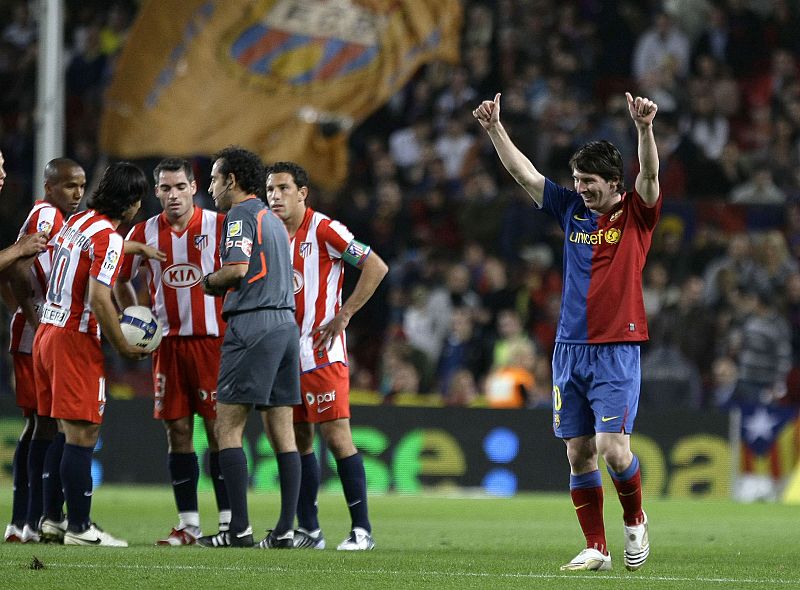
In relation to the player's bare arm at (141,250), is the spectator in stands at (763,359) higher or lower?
lower

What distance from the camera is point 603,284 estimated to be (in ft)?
24.7

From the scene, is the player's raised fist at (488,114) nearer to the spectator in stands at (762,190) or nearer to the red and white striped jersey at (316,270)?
the red and white striped jersey at (316,270)

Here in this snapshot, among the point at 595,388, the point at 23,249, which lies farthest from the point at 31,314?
the point at 595,388

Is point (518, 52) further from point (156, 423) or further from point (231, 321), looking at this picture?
point (231, 321)

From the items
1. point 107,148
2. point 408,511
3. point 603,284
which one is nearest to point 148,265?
point 603,284

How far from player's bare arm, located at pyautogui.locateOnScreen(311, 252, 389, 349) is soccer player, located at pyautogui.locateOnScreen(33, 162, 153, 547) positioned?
1062 mm

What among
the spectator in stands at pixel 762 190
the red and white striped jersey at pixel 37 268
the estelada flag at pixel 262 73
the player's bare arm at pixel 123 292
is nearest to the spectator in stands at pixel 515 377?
the estelada flag at pixel 262 73

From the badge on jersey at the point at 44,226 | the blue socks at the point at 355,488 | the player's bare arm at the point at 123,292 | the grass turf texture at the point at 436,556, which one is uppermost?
the badge on jersey at the point at 44,226

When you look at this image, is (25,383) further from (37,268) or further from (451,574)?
(451,574)

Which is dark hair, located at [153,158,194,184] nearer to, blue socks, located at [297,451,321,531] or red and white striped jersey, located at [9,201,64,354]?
red and white striped jersey, located at [9,201,64,354]

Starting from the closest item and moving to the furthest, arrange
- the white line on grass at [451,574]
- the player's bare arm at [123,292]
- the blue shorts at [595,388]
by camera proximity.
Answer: the white line on grass at [451,574] → the blue shorts at [595,388] → the player's bare arm at [123,292]

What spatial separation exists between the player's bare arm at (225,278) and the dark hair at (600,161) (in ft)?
6.27

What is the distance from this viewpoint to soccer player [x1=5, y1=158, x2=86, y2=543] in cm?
868

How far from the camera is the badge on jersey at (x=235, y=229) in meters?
8.12
